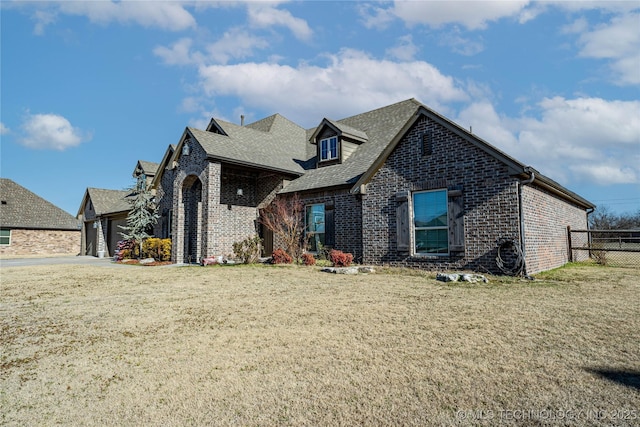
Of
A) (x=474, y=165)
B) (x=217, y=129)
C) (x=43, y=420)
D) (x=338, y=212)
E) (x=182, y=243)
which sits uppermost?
(x=217, y=129)

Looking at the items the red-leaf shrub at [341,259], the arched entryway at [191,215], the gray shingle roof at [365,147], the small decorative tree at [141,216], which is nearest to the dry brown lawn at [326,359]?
the red-leaf shrub at [341,259]

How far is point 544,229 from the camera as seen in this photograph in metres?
12.1

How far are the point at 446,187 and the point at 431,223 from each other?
1.26 m

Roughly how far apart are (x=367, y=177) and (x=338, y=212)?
7.73 feet

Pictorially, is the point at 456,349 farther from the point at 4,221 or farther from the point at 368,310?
the point at 4,221

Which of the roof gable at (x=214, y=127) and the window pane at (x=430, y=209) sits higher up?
the roof gable at (x=214, y=127)

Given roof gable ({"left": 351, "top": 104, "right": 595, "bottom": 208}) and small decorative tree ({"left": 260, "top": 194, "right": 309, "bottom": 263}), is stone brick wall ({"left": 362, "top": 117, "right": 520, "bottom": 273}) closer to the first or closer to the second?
roof gable ({"left": 351, "top": 104, "right": 595, "bottom": 208})

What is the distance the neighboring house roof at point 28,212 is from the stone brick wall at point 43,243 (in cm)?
54

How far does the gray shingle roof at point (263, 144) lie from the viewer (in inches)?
659

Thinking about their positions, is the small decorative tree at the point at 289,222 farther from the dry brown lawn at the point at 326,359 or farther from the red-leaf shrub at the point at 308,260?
the dry brown lawn at the point at 326,359

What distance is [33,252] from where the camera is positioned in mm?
30719

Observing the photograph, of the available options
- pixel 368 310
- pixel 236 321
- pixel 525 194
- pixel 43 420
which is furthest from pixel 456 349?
pixel 525 194

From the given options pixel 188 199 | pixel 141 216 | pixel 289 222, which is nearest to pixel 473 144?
pixel 289 222

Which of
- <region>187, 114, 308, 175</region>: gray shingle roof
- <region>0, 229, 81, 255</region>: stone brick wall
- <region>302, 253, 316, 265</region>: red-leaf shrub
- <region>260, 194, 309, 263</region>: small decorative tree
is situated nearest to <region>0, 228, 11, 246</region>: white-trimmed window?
<region>0, 229, 81, 255</region>: stone brick wall
